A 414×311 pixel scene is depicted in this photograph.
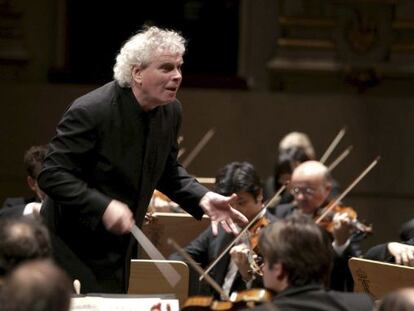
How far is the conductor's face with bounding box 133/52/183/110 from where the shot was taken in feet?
13.5

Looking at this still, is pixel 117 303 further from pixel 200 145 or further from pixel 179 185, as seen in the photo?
pixel 200 145

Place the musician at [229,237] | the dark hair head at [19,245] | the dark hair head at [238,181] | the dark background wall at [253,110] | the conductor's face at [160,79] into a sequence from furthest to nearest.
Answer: the dark background wall at [253,110]
the dark hair head at [238,181]
the musician at [229,237]
the conductor's face at [160,79]
the dark hair head at [19,245]

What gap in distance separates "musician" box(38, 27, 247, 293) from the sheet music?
1.42ft

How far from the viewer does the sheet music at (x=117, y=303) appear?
3.58 meters

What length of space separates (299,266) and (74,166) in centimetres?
116

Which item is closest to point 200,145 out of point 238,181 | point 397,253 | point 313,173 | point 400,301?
point 313,173

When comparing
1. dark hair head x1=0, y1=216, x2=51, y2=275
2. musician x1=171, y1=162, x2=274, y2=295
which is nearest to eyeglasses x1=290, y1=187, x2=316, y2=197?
musician x1=171, y1=162, x2=274, y2=295

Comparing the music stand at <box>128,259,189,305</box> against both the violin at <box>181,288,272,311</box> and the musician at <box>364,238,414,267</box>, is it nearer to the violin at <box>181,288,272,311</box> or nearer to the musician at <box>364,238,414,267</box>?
the violin at <box>181,288,272,311</box>

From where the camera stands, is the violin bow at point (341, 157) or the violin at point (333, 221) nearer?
the violin at point (333, 221)

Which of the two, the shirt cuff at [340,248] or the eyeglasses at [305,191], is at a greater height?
the eyeglasses at [305,191]

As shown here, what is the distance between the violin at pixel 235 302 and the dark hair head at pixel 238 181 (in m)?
1.98

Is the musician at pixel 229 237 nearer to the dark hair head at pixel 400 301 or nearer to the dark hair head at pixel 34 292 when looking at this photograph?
the dark hair head at pixel 400 301

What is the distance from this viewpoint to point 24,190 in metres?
8.58

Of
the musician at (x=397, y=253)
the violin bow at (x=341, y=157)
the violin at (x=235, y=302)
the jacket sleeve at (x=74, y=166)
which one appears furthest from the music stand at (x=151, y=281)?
the violin bow at (x=341, y=157)
